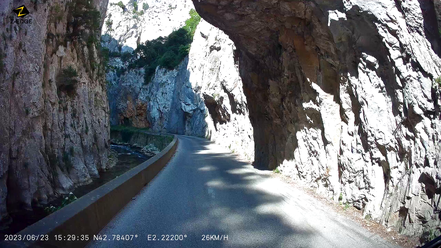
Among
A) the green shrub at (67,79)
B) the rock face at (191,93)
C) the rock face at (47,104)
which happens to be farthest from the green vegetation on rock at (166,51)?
the green shrub at (67,79)

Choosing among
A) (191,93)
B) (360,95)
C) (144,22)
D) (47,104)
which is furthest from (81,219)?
(144,22)

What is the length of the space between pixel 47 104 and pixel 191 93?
39318 millimetres

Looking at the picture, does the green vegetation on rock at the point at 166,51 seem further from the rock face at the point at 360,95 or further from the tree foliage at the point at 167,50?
the rock face at the point at 360,95

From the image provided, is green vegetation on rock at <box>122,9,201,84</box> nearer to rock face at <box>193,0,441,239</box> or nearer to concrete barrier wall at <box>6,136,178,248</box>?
rock face at <box>193,0,441,239</box>

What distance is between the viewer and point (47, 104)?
15180 mm

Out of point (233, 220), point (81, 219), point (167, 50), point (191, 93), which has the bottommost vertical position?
point (233, 220)

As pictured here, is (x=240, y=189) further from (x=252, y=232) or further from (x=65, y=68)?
(x=65, y=68)

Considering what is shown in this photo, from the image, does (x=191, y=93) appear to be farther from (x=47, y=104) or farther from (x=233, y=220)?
(x=233, y=220)

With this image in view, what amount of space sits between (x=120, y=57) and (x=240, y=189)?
72776 millimetres

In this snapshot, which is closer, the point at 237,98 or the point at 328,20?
the point at 328,20

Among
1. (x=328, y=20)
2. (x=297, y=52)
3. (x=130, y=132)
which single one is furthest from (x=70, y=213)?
(x=130, y=132)

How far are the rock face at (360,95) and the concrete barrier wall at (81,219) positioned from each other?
4.84 meters

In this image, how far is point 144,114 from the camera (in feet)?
231

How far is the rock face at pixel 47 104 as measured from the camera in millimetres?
11125
